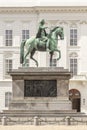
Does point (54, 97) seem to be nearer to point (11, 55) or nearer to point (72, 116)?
point (72, 116)

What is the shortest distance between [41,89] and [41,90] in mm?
71

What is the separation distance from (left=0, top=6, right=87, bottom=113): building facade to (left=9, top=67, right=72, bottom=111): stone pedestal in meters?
27.6

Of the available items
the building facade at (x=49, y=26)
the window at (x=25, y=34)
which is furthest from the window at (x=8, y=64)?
the window at (x=25, y=34)

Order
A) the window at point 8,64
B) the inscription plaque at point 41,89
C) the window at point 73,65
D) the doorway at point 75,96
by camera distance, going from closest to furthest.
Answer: the inscription plaque at point 41,89, the window at point 73,65, the doorway at point 75,96, the window at point 8,64

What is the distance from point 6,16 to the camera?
73.7 metres

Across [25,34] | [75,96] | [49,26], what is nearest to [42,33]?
[49,26]

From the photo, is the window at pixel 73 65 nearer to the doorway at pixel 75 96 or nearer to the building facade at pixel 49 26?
the building facade at pixel 49 26

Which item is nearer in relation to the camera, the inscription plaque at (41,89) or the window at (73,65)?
the inscription plaque at (41,89)

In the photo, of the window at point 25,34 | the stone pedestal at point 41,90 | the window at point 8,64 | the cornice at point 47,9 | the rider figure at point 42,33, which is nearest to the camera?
the stone pedestal at point 41,90

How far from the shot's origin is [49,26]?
7262 centimetres

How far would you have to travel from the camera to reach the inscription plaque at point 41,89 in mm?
44125

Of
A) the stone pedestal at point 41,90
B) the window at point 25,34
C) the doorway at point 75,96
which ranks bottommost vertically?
the doorway at point 75,96
